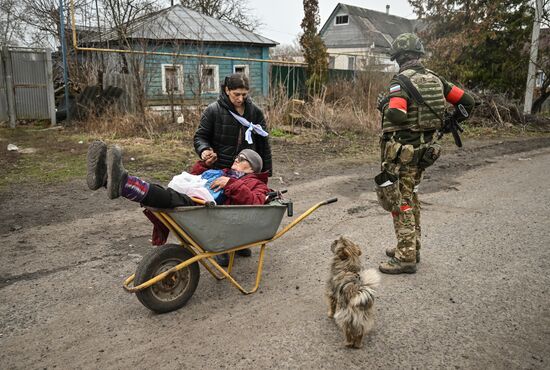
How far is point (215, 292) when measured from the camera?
3525 mm

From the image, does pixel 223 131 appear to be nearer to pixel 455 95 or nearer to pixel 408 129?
pixel 408 129

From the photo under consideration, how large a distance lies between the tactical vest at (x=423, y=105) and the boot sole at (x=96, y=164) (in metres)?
2.28

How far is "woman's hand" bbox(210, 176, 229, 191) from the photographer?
3.28 m

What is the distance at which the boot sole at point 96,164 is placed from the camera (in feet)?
9.05

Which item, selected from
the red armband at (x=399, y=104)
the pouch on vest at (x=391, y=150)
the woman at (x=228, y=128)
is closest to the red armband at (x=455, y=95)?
the red armband at (x=399, y=104)

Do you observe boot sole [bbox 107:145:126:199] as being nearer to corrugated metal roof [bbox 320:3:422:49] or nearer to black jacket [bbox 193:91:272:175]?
black jacket [bbox 193:91:272:175]

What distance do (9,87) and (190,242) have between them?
11847 millimetres

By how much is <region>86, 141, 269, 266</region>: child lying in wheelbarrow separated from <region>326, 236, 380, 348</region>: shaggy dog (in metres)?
0.83

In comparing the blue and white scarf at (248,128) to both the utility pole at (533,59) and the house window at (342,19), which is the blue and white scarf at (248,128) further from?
the house window at (342,19)

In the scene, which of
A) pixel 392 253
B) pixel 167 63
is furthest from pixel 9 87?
pixel 392 253

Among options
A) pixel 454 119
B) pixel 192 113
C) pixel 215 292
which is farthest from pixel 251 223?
pixel 192 113

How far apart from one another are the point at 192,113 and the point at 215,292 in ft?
26.8

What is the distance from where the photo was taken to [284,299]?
11.3ft

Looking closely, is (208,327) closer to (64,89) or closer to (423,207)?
(423,207)
